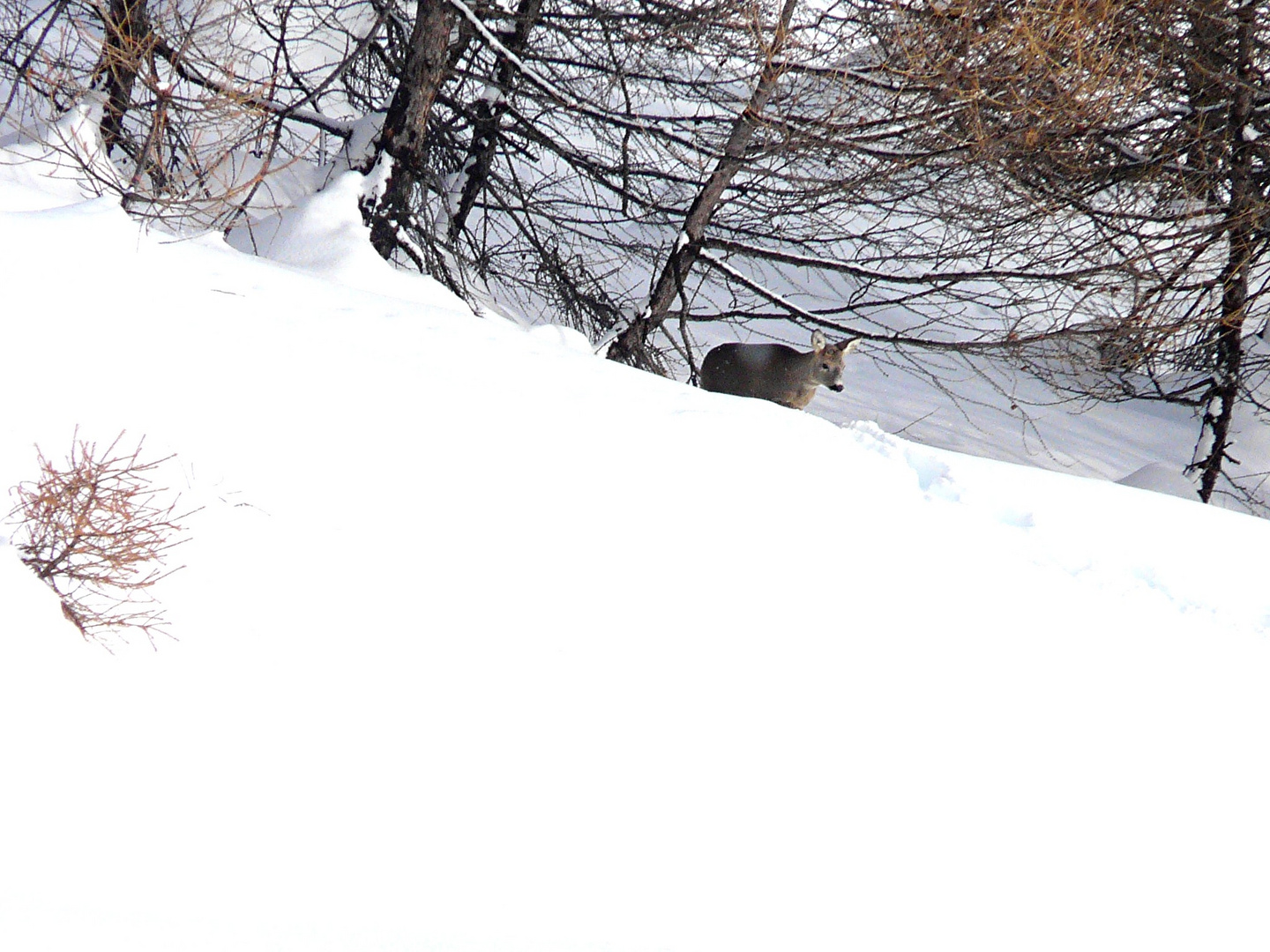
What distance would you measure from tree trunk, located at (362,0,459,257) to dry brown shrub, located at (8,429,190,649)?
17.9 ft

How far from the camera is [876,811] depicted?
3572mm

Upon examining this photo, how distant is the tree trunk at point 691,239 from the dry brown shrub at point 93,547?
6046 millimetres

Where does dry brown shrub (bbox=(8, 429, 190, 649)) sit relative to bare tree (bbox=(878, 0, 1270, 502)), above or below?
below

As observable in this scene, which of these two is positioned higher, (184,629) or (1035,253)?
(1035,253)

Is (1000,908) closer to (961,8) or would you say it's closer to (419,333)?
(419,333)

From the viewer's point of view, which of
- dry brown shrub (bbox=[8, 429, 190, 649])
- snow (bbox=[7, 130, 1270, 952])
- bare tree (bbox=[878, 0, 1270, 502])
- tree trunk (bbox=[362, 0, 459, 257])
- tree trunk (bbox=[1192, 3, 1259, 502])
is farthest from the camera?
tree trunk (bbox=[1192, 3, 1259, 502])

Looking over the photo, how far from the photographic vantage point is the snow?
2.88 m

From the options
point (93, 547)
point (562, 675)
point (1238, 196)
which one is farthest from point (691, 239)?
point (93, 547)

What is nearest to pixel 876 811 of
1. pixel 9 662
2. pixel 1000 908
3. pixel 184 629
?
pixel 1000 908

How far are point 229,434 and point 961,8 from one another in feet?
17.8

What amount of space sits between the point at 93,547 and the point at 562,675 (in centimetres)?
147

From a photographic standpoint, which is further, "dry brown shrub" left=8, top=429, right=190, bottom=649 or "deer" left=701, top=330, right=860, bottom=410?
"deer" left=701, top=330, right=860, bottom=410

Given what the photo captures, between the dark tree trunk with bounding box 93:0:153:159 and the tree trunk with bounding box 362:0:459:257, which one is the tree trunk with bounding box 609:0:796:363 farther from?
the dark tree trunk with bounding box 93:0:153:159

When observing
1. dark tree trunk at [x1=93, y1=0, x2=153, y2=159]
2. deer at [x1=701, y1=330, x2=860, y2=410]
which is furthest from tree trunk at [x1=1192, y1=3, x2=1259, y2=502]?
dark tree trunk at [x1=93, y1=0, x2=153, y2=159]
